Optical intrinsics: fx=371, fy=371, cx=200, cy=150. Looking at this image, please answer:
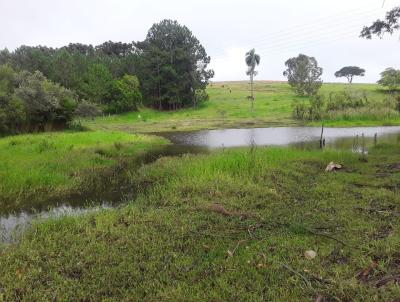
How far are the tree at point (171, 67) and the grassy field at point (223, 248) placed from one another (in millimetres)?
68353

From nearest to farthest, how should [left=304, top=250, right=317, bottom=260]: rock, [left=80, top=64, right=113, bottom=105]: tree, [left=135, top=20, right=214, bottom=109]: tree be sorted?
[left=304, top=250, right=317, bottom=260]: rock, [left=80, top=64, right=113, bottom=105]: tree, [left=135, top=20, right=214, bottom=109]: tree

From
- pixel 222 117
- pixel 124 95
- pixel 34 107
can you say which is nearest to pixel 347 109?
pixel 222 117

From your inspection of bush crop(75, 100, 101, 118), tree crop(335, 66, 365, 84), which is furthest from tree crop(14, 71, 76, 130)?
tree crop(335, 66, 365, 84)

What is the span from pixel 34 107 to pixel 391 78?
78969 mm

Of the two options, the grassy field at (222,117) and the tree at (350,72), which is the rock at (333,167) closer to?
the grassy field at (222,117)

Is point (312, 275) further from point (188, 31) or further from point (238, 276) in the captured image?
point (188, 31)

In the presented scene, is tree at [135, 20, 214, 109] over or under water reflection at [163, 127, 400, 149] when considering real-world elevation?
over

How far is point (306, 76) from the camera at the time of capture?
96125 millimetres

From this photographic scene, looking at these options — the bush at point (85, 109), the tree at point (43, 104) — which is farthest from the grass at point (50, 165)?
the bush at point (85, 109)

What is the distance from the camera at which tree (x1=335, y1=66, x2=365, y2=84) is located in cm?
14600

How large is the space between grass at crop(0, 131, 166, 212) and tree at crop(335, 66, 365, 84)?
13574 centimetres

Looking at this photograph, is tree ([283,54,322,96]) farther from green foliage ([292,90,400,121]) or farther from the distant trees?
the distant trees

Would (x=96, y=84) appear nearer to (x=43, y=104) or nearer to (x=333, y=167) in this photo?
(x=43, y=104)

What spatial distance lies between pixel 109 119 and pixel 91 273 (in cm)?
6422
